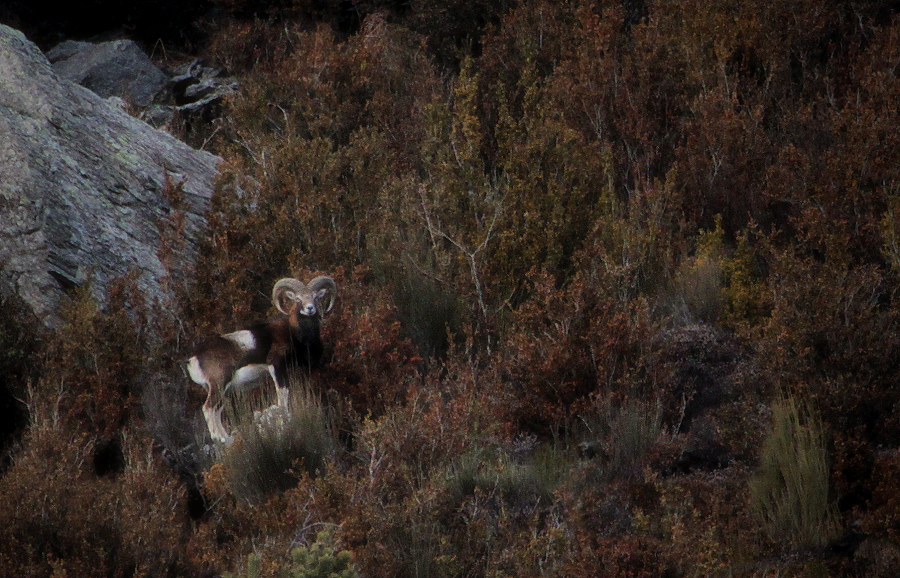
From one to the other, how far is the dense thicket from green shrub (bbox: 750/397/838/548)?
16 millimetres

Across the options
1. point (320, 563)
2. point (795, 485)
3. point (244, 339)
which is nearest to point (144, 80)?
point (244, 339)

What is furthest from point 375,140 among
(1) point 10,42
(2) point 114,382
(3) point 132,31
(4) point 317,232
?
(3) point 132,31

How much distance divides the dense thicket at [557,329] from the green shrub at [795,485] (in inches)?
0.6

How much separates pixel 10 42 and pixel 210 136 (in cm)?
274

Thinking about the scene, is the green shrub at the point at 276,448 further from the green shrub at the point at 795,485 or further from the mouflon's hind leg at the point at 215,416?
the green shrub at the point at 795,485

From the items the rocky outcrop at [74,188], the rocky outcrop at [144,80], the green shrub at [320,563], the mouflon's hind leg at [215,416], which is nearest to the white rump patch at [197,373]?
the mouflon's hind leg at [215,416]

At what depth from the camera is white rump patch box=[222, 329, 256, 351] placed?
6.78m

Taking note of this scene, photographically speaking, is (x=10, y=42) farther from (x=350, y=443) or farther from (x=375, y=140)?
(x=350, y=443)

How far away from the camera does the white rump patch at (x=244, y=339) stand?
22.2ft

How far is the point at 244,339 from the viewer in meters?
6.80

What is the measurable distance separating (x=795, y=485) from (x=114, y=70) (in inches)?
374

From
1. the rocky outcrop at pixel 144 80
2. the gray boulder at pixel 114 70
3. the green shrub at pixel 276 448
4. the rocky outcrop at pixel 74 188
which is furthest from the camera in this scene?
the gray boulder at pixel 114 70

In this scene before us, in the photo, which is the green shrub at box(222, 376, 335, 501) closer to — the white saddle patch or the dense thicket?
the dense thicket

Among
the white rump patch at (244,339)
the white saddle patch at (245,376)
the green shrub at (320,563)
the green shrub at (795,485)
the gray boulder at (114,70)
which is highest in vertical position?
the gray boulder at (114,70)
